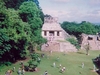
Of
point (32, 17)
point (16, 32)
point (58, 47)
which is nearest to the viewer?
point (16, 32)

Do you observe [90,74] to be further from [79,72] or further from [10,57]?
[10,57]

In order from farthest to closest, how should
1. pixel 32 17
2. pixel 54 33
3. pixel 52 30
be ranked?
pixel 54 33 → pixel 52 30 → pixel 32 17

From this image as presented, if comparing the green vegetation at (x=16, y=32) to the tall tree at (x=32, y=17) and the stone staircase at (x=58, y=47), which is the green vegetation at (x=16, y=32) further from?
the stone staircase at (x=58, y=47)

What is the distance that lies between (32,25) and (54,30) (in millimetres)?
17724

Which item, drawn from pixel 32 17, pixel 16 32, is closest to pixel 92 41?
pixel 32 17

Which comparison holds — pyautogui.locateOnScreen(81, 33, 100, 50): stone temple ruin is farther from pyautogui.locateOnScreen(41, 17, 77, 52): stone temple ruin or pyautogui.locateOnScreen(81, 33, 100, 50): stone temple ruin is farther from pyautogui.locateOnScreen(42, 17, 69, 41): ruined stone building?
pyautogui.locateOnScreen(42, 17, 69, 41): ruined stone building

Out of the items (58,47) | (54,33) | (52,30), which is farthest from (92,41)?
(58,47)

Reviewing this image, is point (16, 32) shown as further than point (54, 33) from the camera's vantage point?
No

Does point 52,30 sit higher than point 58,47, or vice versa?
point 52,30

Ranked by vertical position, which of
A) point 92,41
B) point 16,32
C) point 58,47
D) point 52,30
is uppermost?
point 16,32

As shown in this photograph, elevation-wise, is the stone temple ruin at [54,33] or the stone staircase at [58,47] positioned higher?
the stone temple ruin at [54,33]

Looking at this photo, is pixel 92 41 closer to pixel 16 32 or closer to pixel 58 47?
pixel 58 47

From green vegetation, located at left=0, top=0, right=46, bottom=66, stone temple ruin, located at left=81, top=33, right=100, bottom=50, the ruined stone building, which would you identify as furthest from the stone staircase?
stone temple ruin, located at left=81, top=33, right=100, bottom=50

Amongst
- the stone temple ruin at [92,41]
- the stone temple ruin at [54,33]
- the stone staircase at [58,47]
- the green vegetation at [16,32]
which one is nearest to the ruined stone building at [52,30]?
the stone temple ruin at [54,33]
